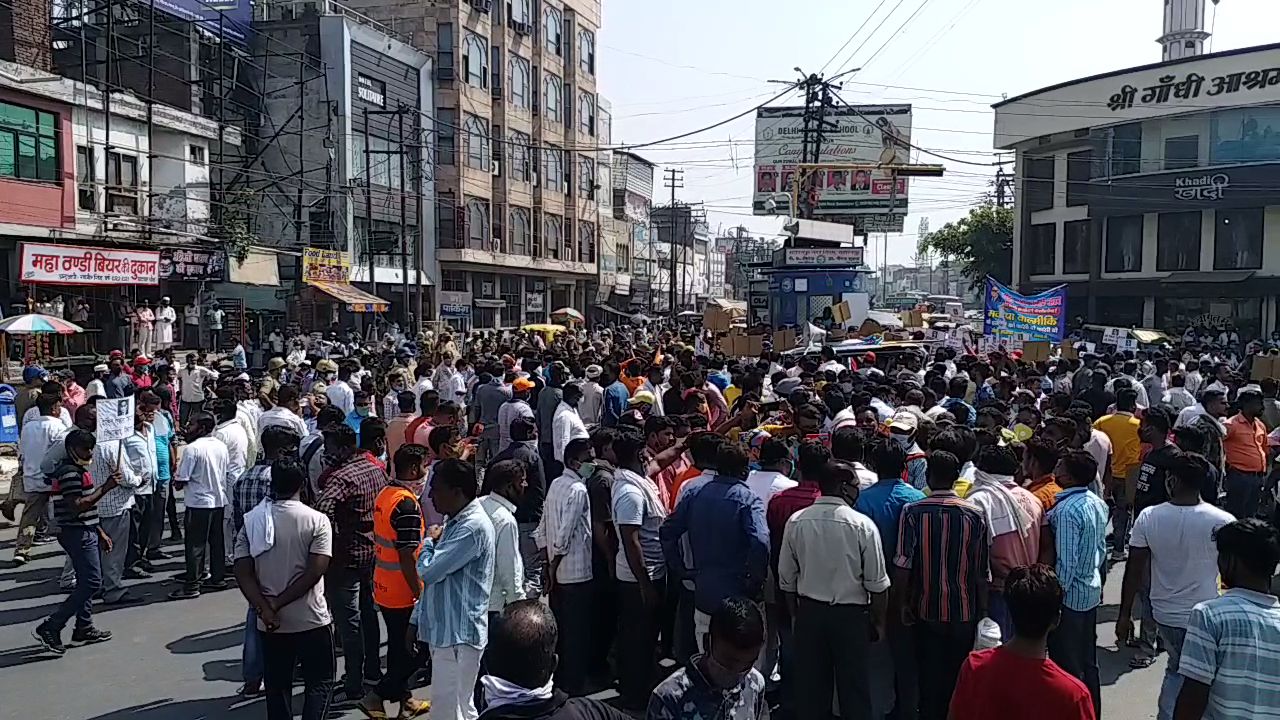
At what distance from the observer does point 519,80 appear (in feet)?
154

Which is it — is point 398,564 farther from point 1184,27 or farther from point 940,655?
point 1184,27

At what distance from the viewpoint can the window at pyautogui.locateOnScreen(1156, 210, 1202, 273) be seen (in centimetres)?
3856

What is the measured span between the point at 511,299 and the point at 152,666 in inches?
1689

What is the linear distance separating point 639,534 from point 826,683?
1462 millimetres

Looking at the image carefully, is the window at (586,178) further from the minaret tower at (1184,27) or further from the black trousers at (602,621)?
the black trousers at (602,621)

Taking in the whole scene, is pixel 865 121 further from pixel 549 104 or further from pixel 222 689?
pixel 222 689

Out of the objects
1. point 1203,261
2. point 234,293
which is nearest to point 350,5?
point 234,293

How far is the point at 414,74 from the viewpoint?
4062 cm

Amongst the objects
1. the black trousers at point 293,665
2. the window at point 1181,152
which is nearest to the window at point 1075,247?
the window at point 1181,152

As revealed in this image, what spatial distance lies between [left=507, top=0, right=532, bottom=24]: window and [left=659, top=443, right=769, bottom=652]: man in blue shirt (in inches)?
1734

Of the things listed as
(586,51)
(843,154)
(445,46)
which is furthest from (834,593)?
(843,154)

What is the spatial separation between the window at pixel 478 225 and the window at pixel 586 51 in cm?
1324

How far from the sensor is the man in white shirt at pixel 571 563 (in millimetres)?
6090

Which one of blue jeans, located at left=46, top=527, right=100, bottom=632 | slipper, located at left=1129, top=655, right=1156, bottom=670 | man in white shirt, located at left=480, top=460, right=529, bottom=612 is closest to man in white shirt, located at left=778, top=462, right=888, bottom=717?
man in white shirt, located at left=480, top=460, right=529, bottom=612
